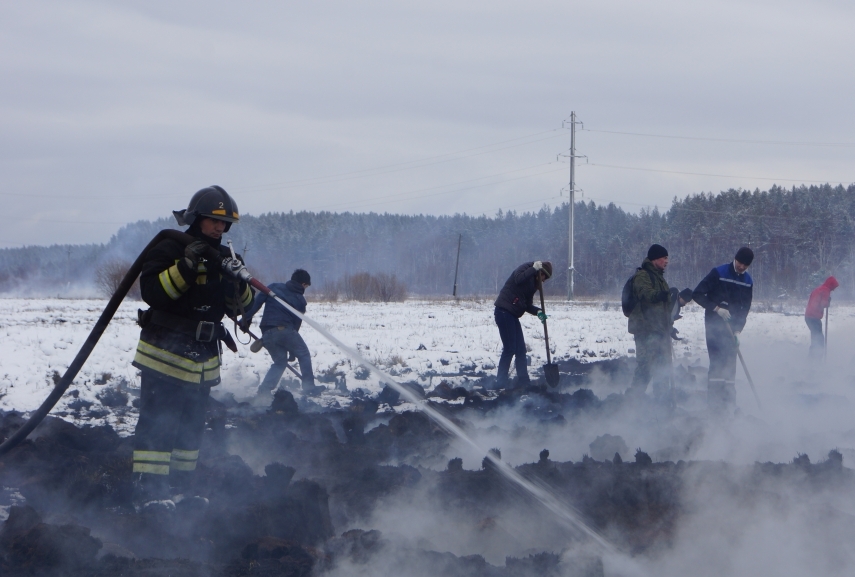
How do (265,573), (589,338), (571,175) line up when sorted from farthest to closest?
(571,175) < (589,338) < (265,573)

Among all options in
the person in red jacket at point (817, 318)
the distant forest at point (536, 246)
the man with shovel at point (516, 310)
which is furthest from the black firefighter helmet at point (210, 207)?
the distant forest at point (536, 246)

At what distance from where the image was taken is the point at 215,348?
15.3 feet

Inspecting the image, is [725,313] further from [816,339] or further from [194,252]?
[194,252]

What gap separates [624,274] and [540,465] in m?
71.8

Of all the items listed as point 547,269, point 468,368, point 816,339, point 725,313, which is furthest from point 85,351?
point 816,339

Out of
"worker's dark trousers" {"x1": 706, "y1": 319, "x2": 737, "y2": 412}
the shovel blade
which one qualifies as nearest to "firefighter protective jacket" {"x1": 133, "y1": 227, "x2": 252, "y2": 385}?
the shovel blade

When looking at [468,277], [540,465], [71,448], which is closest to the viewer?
[540,465]

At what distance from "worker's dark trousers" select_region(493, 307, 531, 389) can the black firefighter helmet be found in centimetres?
497

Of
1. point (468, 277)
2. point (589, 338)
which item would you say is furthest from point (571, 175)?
point (468, 277)

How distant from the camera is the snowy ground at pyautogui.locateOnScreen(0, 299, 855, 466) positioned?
683 centimetres

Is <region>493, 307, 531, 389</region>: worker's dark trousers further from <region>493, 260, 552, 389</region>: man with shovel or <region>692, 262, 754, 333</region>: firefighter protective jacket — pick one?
<region>692, 262, 754, 333</region>: firefighter protective jacket

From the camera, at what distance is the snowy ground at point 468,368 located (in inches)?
269

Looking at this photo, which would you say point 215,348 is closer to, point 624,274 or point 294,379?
point 294,379

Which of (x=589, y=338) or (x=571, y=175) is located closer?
(x=589, y=338)
